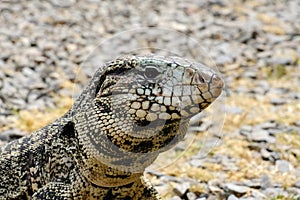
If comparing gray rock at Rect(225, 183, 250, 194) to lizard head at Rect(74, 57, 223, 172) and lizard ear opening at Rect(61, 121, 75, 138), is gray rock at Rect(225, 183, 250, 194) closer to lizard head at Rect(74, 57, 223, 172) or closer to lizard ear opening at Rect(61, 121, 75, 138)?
lizard head at Rect(74, 57, 223, 172)

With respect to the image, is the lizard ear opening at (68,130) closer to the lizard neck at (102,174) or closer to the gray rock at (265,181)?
the lizard neck at (102,174)

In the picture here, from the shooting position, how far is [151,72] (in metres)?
4.80

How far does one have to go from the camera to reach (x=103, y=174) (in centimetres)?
510

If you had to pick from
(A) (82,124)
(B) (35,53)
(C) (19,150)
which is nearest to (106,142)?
(A) (82,124)

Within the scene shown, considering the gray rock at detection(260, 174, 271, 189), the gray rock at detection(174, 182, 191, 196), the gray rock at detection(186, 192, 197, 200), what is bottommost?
the gray rock at detection(186, 192, 197, 200)

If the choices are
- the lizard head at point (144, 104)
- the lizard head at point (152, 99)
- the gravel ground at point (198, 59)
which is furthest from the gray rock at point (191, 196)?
the lizard head at point (152, 99)

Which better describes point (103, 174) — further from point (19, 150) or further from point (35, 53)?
point (35, 53)

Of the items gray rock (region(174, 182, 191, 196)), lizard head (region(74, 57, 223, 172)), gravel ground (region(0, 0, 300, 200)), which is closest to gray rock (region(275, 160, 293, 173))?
gravel ground (region(0, 0, 300, 200))

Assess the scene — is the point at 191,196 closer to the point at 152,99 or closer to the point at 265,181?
the point at 265,181

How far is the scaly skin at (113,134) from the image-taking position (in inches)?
187

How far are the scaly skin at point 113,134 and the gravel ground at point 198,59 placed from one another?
2063mm

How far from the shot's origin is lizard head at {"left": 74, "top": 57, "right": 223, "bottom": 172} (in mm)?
4688

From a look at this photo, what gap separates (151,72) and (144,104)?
9.1 inches

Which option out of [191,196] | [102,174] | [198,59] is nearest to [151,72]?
[102,174]
